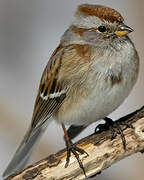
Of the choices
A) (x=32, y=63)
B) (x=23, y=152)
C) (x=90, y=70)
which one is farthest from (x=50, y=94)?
(x=32, y=63)

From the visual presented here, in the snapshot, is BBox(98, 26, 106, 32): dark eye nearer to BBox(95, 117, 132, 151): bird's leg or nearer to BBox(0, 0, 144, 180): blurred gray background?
BBox(95, 117, 132, 151): bird's leg

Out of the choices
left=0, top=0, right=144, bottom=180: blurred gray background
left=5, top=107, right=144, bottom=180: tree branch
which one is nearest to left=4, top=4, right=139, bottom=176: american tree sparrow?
left=5, top=107, right=144, bottom=180: tree branch

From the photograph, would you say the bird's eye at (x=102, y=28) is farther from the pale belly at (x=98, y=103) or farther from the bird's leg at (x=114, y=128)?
the bird's leg at (x=114, y=128)

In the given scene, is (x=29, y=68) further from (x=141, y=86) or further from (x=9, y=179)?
(x=9, y=179)

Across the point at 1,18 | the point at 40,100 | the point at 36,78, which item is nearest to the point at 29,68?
the point at 36,78

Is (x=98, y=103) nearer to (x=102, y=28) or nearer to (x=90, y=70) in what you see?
(x=90, y=70)
